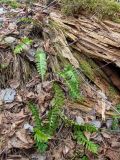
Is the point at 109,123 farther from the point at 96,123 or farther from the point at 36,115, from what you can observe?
the point at 36,115

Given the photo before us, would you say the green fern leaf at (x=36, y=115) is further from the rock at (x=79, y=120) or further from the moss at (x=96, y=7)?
the moss at (x=96, y=7)

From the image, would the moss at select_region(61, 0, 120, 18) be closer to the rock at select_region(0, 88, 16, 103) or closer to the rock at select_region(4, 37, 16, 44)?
the rock at select_region(4, 37, 16, 44)

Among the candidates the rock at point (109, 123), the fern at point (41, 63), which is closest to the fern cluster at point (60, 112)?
the fern at point (41, 63)

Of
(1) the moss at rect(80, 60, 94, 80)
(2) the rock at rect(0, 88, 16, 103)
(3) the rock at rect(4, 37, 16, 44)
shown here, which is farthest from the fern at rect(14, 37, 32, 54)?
(1) the moss at rect(80, 60, 94, 80)

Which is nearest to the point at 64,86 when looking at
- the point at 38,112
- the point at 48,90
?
the point at 48,90

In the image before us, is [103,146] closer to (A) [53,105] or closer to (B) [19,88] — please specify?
(A) [53,105]

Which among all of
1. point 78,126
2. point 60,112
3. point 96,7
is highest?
point 96,7

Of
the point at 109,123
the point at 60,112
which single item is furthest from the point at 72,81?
the point at 109,123
